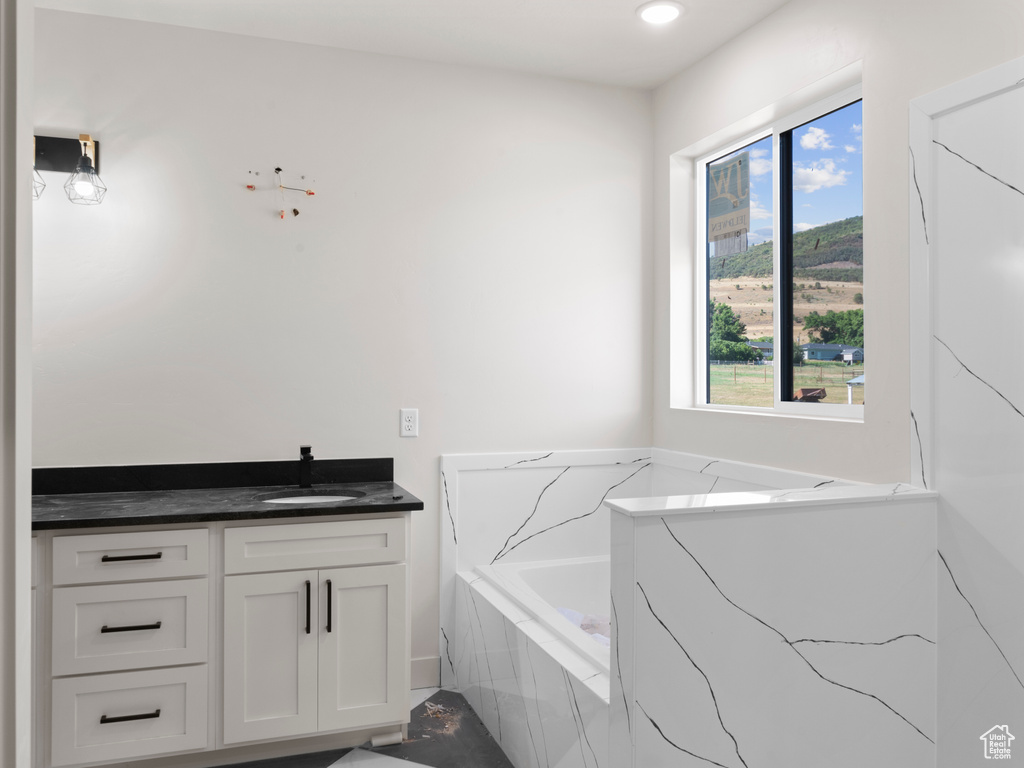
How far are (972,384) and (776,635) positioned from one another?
82 cm

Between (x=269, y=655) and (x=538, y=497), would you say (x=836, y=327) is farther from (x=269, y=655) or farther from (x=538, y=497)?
(x=269, y=655)

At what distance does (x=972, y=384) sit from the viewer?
5.99 feet

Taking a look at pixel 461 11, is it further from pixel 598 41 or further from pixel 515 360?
pixel 515 360

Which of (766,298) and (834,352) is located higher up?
(766,298)

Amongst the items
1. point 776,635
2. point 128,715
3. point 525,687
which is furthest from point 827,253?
point 128,715

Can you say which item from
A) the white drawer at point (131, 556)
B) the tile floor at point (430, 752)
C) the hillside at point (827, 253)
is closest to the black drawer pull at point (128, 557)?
the white drawer at point (131, 556)

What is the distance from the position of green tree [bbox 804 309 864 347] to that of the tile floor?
1771 mm

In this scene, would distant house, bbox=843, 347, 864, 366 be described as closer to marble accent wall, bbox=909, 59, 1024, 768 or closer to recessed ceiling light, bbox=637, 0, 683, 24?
marble accent wall, bbox=909, 59, 1024, 768

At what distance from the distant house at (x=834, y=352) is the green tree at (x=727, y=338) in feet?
0.92

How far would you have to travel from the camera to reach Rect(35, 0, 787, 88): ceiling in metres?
2.47

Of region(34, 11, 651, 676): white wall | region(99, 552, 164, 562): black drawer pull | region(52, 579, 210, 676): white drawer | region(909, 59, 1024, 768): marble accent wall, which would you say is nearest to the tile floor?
region(34, 11, 651, 676): white wall

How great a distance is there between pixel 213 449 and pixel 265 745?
3.39ft

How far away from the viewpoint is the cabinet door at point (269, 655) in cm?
219

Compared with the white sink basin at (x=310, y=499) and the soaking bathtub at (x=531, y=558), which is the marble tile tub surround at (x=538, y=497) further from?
the white sink basin at (x=310, y=499)
